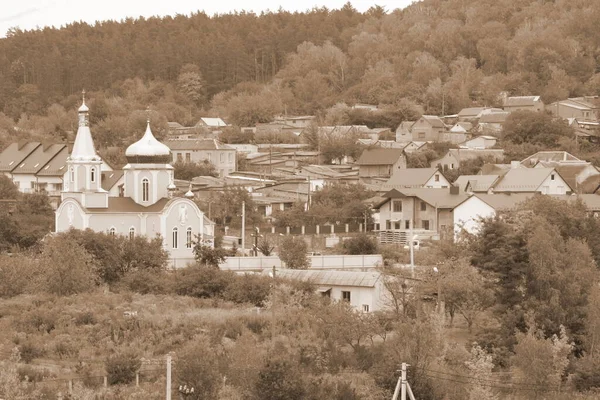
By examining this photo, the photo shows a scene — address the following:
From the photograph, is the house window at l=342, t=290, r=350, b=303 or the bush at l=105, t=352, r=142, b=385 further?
the house window at l=342, t=290, r=350, b=303

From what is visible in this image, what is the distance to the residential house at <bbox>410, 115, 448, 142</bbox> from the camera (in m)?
59.2

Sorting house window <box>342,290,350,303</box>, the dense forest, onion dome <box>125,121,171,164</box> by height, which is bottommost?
house window <box>342,290,350,303</box>

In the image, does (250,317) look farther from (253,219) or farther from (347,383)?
(253,219)

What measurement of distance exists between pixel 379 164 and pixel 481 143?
6.30 meters

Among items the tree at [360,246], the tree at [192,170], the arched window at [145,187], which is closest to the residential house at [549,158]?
the tree at [360,246]

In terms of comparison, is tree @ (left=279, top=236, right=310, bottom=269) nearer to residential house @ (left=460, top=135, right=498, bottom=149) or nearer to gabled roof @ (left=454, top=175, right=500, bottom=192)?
gabled roof @ (left=454, top=175, right=500, bottom=192)

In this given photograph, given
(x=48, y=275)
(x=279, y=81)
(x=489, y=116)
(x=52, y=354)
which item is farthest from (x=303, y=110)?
(x=52, y=354)

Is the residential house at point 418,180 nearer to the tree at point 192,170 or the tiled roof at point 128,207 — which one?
the tree at point 192,170

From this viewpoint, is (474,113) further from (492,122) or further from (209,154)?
(209,154)

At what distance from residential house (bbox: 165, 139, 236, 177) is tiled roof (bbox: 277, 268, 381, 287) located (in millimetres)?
21663

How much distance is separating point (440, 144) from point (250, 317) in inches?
1169

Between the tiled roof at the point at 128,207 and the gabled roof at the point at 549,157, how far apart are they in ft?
51.3

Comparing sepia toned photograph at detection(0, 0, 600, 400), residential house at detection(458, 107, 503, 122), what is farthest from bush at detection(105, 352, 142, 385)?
residential house at detection(458, 107, 503, 122)

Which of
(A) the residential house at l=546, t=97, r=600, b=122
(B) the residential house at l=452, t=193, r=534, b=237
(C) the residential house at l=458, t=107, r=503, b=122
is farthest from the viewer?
(C) the residential house at l=458, t=107, r=503, b=122
